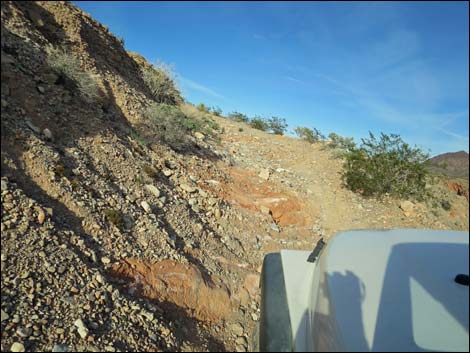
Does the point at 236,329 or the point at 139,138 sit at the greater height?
the point at 139,138

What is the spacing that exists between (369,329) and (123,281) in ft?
9.96

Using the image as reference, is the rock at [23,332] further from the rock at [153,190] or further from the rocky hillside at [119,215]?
the rock at [153,190]

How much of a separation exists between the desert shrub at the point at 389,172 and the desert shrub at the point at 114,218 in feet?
25.6

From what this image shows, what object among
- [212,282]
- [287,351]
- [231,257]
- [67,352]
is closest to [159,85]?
[231,257]

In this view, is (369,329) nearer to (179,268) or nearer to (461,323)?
(461,323)

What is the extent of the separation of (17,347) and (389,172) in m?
10.3

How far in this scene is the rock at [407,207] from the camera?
9.29 meters

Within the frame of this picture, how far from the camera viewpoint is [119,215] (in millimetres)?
4602

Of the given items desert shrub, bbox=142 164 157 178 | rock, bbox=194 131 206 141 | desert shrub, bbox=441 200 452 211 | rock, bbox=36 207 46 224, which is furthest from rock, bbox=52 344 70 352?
desert shrub, bbox=441 200 452 211

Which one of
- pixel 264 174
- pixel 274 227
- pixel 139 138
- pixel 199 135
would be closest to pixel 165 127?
pixel 139 138

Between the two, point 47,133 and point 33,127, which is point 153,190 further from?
point 33,127

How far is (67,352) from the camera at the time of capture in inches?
101

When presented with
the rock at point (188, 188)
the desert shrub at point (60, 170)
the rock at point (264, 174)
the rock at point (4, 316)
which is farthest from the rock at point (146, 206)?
the rock at point (264, 174)

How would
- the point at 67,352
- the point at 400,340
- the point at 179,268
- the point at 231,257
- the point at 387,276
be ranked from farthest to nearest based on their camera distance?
the point at 231,257 → the point at 179,268 → the point at 67,352 → the point at 387,276 → the point at 400,340
